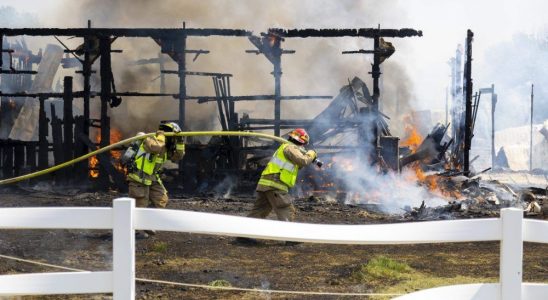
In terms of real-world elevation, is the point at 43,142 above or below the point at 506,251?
above

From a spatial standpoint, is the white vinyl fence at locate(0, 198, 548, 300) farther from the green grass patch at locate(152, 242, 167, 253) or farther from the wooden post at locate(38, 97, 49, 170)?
the wooden post at locate(38, 97, 49, 170)

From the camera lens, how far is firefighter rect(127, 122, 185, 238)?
39.7 ft

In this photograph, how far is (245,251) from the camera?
37.2ft

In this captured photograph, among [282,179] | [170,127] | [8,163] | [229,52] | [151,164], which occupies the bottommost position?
[282,179]

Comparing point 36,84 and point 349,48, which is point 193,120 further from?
point 349,48

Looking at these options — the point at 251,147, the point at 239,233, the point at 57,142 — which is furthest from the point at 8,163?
the point at 239,233

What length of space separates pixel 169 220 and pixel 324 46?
2926cm

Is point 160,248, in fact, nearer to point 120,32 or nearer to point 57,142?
point 120,32

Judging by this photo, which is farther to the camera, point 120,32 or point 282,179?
point 120,32

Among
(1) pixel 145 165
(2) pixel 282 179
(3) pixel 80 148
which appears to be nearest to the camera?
(2) pixel 282 179

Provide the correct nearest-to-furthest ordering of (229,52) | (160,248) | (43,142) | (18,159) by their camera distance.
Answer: (160,248) → (43,142) → (18,159) → (229,52)

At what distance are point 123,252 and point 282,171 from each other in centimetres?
771


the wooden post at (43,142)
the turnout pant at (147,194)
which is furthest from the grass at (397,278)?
the wooden post at (43,142)

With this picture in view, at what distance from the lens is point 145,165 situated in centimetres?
1230
